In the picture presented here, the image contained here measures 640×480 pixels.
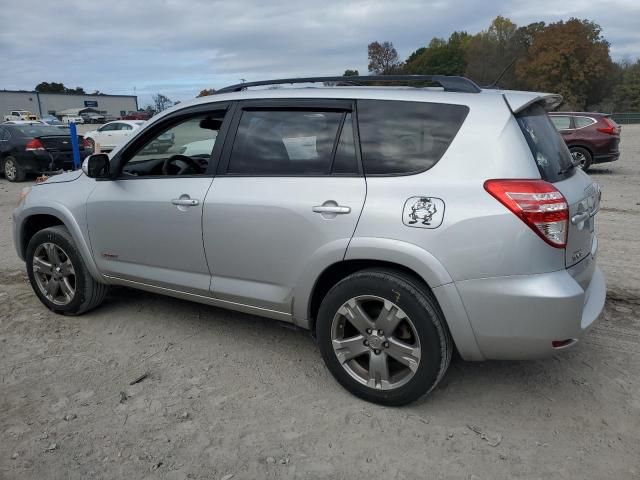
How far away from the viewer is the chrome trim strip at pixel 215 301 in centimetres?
342

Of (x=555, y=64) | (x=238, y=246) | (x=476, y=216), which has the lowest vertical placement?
(x=238, y=246)

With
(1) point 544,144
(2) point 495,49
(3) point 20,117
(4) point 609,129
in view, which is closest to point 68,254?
(1) point 544,144

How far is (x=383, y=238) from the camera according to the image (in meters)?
2.86

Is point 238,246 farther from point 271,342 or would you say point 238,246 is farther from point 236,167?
point 271,342

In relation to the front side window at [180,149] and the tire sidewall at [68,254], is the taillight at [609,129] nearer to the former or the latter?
the front side window at [180,149]

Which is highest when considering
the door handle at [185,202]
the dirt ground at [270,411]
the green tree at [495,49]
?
the green tree at [495,49]

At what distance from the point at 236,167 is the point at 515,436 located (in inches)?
88.5

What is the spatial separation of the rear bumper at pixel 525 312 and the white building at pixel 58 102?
93.2m

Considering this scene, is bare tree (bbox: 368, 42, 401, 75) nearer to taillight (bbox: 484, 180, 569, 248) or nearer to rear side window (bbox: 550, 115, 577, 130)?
rear side window (bbox: 550, 115, 577, 130)

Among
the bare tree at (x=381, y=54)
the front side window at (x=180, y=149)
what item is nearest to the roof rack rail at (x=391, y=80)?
the front side window at (x=180, y=149)

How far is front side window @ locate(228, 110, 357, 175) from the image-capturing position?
3203 millimetres

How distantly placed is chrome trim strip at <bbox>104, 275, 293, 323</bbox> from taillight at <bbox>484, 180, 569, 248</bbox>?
1.46m

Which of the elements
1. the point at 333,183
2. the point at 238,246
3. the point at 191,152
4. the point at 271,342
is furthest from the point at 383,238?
the point at 191,152

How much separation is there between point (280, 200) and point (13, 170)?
42.8 ft
